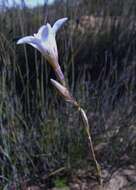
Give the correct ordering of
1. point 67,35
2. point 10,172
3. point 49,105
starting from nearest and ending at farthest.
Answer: point 10,172, point 49,105, point 67,35

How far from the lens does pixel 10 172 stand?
3.19 metres

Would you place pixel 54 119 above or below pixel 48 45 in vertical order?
below

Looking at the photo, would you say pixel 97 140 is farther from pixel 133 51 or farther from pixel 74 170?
pixel 133 51

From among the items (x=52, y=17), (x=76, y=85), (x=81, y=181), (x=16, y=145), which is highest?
(x=52, y=17)

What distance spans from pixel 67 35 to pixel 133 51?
1.82 ft

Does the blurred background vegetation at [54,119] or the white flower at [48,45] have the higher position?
the white flower at [48,45]

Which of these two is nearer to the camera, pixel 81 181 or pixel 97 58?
pixel 81 181

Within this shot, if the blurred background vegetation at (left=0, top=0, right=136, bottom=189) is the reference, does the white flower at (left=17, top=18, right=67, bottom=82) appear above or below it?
above

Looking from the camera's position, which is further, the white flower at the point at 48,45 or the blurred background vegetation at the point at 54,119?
the blurred background vegetation at the point at 54,119

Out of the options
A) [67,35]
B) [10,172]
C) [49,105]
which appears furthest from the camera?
[67,35]

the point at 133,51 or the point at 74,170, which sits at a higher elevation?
the point at 133,51

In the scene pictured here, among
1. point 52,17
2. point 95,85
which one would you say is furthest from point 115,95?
point 52,17

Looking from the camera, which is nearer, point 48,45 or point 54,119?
point 48,45

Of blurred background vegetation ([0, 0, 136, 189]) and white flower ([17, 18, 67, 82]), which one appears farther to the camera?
blurred background vegetation ([0, 0, 136, 189])
